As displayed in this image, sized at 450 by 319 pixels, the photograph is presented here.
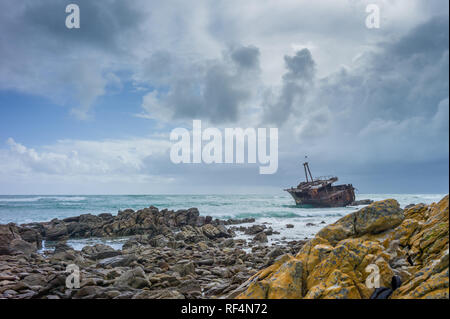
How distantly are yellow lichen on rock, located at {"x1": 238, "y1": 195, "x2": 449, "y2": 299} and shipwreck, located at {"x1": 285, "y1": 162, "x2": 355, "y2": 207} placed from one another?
53233 mm

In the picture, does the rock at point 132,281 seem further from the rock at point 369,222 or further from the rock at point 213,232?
the rock at point 213,232

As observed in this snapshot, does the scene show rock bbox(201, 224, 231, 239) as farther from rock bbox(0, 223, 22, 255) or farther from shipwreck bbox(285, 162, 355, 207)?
shipwreck bbox(285, 162, 355, 207)

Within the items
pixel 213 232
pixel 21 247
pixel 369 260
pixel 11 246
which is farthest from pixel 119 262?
pixel 213 232

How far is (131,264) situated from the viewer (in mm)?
12430

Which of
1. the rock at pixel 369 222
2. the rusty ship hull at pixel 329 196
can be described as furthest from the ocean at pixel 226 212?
the rock at pixel 369 222

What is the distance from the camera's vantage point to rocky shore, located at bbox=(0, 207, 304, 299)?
8.41 metres

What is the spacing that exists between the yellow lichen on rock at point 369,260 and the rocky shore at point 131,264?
294 cm

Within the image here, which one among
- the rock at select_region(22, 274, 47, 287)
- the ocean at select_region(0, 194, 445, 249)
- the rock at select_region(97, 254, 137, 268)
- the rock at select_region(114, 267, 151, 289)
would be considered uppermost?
the rock at select_region(114, 267, 151, 289)

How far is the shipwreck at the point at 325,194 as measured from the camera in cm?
5812

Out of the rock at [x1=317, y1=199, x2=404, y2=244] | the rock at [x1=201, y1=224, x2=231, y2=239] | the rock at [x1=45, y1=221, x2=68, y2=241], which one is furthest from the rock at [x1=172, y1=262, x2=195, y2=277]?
the rock at [x1=45, y1=221, x2=68, y2=241]

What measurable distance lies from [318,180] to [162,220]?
4334 centimetres

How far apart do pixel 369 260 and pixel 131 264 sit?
997cm

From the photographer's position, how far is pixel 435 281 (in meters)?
4.94
